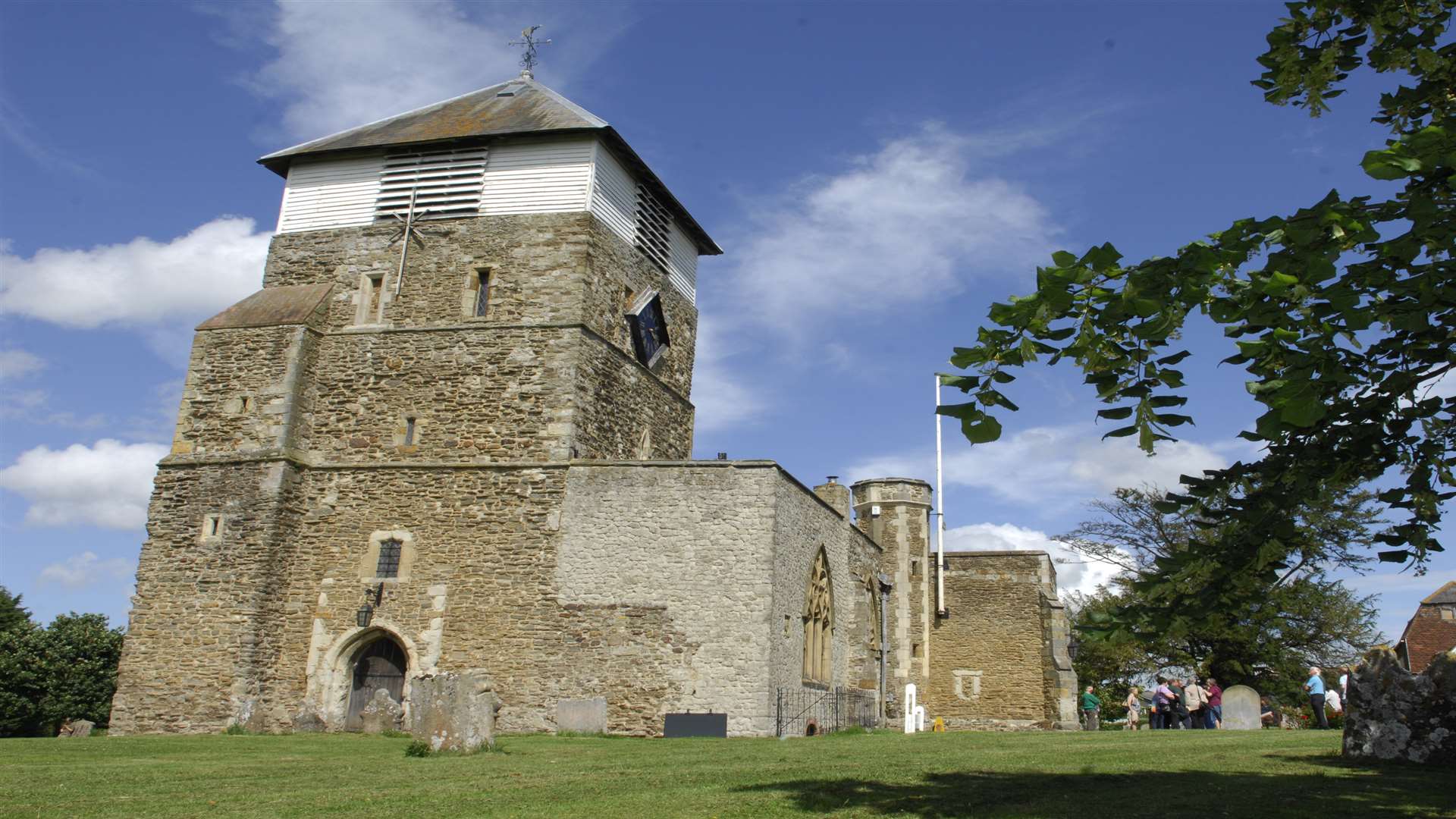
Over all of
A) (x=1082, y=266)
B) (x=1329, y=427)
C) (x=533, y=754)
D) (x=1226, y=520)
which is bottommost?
(x=533, y=754)

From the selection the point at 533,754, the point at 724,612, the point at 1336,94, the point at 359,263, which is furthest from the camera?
the point at 359,263

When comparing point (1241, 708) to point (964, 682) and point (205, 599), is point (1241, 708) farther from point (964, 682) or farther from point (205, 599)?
point (205, 599)

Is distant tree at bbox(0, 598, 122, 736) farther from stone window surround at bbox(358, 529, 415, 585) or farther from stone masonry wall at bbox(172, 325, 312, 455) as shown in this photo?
stone window surround at bbox(358, 529, 415, 585)

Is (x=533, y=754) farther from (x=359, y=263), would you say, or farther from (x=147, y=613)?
(x=359, y=263)

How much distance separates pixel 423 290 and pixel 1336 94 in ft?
56.0

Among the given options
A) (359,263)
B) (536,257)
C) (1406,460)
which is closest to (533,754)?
(1406,460)

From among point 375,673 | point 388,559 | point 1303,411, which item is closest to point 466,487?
point 388,559

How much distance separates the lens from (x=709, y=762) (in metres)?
10.5

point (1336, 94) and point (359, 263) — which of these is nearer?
point (1336, 94)

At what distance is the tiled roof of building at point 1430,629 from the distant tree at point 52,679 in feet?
156

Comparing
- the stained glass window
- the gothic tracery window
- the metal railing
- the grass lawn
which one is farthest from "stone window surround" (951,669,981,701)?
the stained glass window

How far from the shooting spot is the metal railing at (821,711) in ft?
58.9

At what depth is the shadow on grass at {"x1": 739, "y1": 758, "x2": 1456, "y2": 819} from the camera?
661cm

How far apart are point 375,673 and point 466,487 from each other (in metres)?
3.57
